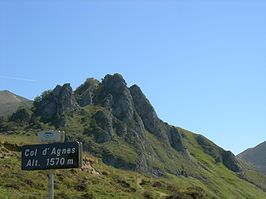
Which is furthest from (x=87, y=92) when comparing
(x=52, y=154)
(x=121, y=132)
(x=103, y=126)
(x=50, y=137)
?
(x=52, y=154)

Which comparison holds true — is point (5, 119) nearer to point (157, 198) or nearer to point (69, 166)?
point (157, 198)

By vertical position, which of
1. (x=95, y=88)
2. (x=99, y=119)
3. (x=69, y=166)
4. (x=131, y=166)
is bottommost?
(x=69, y=166)

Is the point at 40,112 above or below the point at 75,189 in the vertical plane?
above

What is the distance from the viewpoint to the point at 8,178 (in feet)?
127

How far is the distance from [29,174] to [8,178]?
10.2 feet

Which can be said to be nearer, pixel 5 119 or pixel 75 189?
pixel 75 189

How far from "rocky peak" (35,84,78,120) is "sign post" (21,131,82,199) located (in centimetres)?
11286

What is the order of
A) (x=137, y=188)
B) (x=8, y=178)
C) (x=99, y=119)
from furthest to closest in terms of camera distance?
(x=99, y=119), (x=137, y=188), (x=8, y=178)

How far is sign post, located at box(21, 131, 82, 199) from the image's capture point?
14.5 m

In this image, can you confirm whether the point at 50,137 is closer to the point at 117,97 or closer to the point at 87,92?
the point at 117,97

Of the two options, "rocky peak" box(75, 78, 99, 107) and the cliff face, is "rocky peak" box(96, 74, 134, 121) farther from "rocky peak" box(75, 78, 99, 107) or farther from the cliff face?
"rocky peak" box(75, 78, 99, 107)

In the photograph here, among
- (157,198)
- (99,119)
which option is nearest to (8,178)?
(157,198)

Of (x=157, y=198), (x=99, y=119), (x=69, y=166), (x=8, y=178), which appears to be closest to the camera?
(x=69, y=166)

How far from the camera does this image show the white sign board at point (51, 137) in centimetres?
1506
